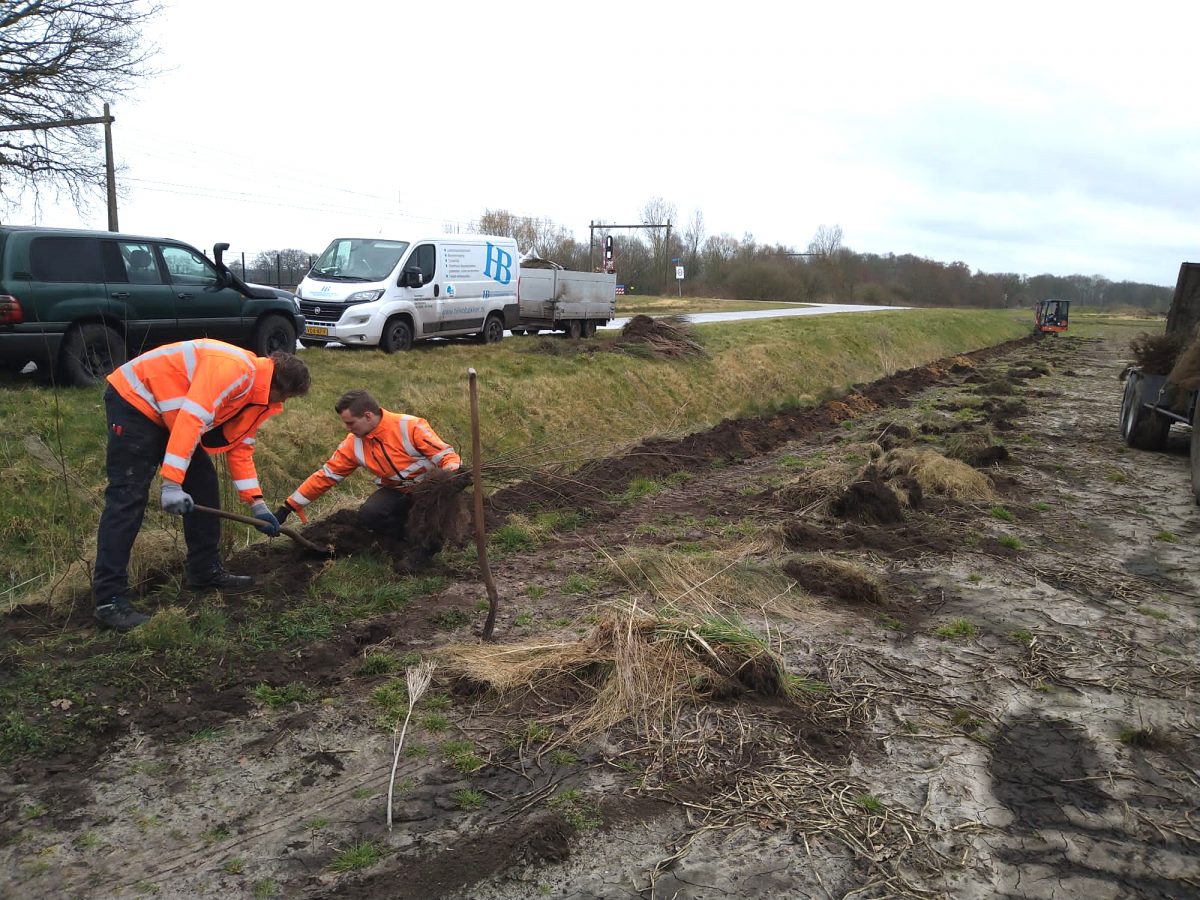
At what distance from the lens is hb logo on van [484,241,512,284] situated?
16844mm

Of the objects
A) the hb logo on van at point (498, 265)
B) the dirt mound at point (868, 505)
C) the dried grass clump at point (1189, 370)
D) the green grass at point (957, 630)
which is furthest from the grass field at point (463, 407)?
the dried grass clump at point (1189, 370)

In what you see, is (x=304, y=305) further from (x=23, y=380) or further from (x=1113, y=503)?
(x=1113, y=503)

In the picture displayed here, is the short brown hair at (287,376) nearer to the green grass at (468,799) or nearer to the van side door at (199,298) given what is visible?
the green grass at (468,799)

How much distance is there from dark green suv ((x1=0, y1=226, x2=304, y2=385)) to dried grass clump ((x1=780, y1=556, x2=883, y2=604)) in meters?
6.34

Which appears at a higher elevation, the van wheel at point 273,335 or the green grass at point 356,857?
the van wheel at point 273,335

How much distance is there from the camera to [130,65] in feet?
66.3

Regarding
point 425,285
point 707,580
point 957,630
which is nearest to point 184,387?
point 707,580

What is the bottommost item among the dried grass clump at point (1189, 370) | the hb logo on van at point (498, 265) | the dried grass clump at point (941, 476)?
the dried grass clump at point (941, 476)

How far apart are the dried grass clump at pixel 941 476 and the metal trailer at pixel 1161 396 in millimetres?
3610

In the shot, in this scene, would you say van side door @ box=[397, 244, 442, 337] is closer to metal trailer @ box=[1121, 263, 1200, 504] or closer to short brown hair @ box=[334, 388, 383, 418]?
short brown hair @ box=[334, 388, 383, 418]

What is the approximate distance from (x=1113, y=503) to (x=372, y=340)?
10321mm

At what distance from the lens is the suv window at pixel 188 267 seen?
1083 centimetres

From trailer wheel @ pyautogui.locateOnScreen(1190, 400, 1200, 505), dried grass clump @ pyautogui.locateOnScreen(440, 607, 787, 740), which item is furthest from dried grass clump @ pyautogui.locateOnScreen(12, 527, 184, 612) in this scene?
trailer wheel @ pyautogui.locateOnScreen(1190, 400, 1200, 505)

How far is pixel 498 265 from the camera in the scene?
56.1 feet
